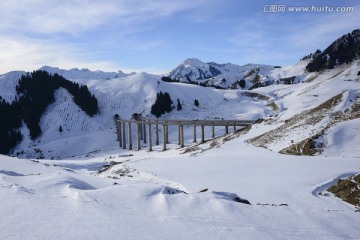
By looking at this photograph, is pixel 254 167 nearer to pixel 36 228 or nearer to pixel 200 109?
pixel 36 228

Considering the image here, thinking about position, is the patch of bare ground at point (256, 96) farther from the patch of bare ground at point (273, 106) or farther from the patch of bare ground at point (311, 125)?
the patch of bare ground at point (311, 125)

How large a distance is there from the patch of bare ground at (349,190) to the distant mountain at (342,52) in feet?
424

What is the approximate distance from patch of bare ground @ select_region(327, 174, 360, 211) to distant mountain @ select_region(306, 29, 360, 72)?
12918cm

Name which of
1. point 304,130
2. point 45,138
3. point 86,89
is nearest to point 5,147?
point 45,138

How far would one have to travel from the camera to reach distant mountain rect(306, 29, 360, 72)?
135 metres

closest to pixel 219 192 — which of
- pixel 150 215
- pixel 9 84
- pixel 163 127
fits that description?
pixel 150 215

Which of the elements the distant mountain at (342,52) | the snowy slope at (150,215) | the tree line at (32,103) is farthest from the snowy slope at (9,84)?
the distant mountain at (342,52)

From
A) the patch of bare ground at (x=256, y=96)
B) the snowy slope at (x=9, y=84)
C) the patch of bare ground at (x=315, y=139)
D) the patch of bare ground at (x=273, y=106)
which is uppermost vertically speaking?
the snowy slope at (x=9, y=84)

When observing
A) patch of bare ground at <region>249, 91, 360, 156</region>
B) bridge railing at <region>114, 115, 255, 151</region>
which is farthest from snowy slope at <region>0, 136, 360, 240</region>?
bridge railing at <region>114, 115, 255, 151</region>

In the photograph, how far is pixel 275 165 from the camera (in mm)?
26078

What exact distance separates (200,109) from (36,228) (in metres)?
108

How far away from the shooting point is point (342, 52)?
140500 mm

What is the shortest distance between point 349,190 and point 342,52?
141274mm

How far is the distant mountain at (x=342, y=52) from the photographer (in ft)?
441
